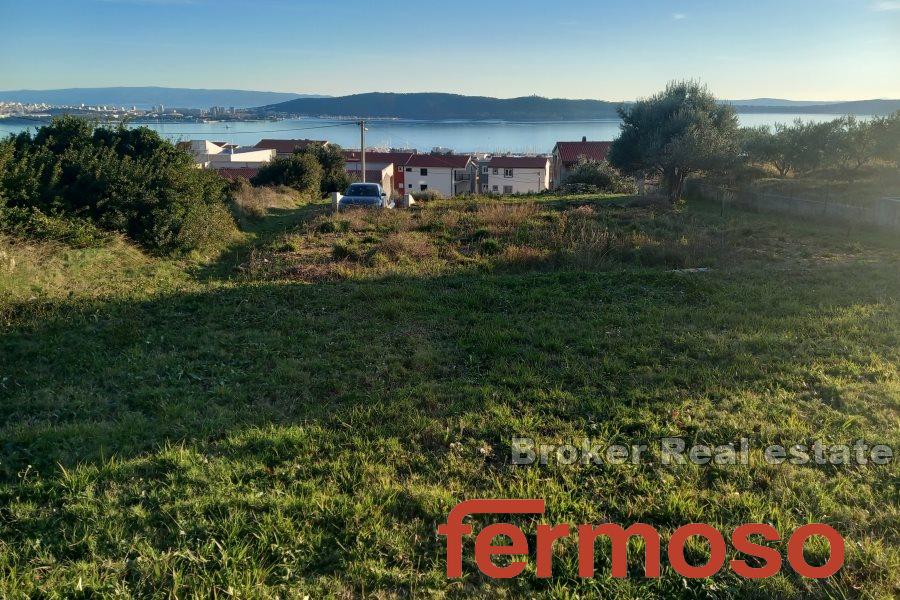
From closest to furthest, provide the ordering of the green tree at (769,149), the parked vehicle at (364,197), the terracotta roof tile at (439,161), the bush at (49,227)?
the bush at (49,227), the parked vehicle at (364,197), the green tree at (769,149), the terracotta roof tile at (439,161)

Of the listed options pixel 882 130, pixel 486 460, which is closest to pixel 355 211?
pixel 486 460

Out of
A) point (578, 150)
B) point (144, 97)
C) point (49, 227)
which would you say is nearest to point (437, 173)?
point (578, 150)

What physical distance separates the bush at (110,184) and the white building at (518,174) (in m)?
49.1

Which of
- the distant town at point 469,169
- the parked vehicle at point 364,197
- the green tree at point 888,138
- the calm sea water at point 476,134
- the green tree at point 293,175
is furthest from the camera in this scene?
the calm sea water at point 476,134

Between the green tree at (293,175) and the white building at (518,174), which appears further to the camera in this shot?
the white building at (518,174)

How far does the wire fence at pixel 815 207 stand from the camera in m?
14.3

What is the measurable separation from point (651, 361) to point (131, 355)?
553 cm

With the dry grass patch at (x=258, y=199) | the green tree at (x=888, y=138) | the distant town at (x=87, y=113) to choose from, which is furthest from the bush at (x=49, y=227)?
the green tree at (x=888, y=138)

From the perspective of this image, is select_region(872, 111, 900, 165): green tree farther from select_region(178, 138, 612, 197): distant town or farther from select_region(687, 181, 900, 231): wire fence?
select_region(178, 138, 612, 197): distant town

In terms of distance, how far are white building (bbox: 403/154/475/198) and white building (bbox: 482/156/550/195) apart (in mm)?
3299

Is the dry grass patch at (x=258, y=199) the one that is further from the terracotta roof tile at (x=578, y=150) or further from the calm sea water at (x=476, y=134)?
the calm sea water at (x=476, y=134)

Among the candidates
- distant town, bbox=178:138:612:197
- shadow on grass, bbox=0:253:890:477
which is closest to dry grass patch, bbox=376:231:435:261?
shadow on grass, bbox=0:253:890:477

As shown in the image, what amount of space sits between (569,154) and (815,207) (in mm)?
47507

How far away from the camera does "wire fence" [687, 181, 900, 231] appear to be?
1429cm
